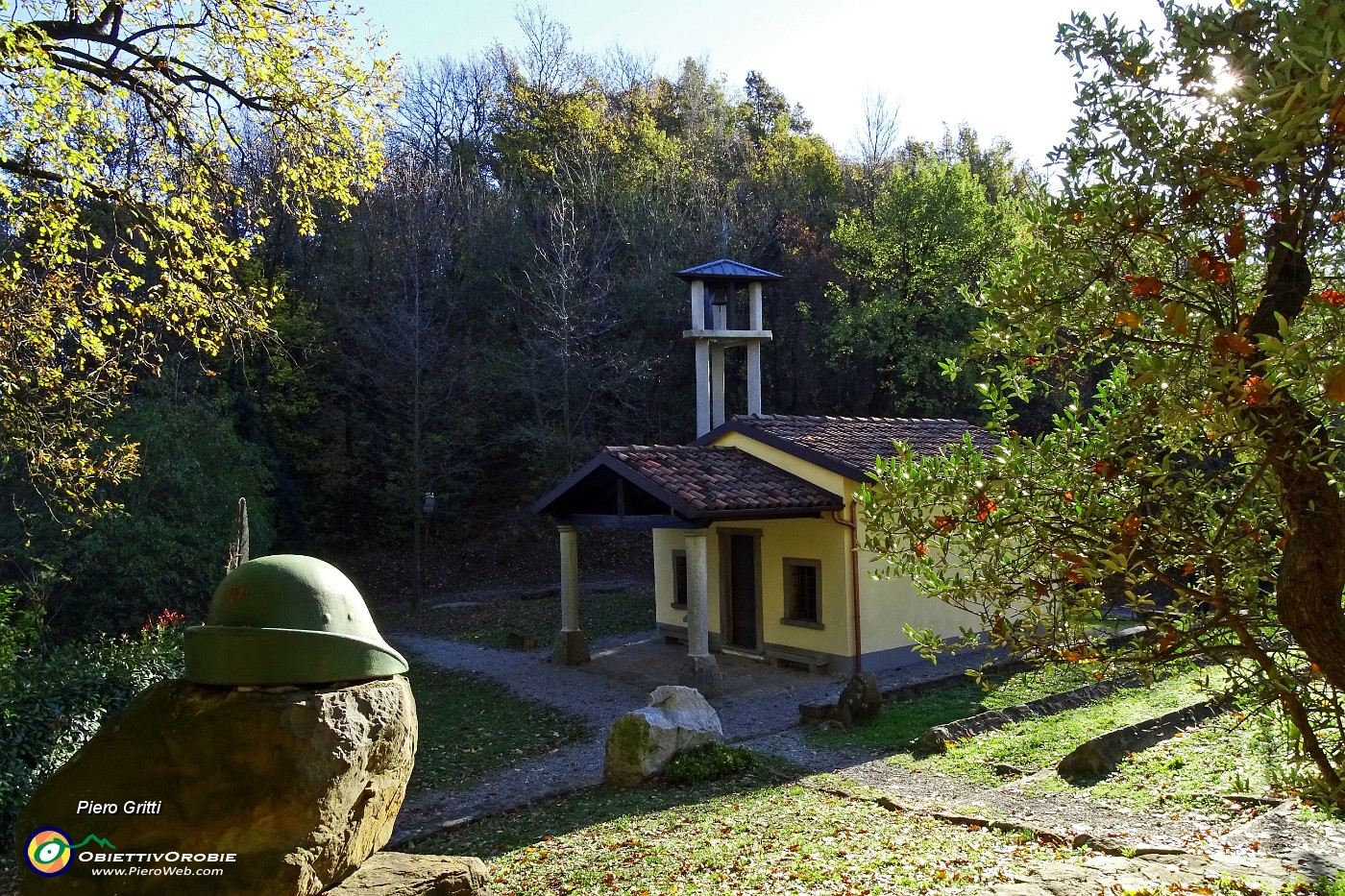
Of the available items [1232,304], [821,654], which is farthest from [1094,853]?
[821,654]

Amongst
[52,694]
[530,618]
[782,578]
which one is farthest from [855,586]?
[52,694]

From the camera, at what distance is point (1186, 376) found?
303 centimetres

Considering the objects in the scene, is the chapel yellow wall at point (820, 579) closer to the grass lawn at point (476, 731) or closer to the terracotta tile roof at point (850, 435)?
the terracotta tile roof at point (850, 435)

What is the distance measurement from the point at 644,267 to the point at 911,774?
72.3 ft

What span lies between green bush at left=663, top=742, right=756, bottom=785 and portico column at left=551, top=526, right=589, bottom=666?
6.16 m

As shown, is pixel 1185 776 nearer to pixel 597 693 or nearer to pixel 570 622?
pixel 597 693

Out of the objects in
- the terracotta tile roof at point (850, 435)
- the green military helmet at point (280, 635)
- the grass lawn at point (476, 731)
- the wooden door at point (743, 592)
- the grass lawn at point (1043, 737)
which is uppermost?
the terracotta tile roof at point (850, 435)

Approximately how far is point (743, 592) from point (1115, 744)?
7.67 metres

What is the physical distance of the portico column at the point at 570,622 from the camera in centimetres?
1547

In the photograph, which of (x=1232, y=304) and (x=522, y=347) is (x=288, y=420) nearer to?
(x=522, y=347)

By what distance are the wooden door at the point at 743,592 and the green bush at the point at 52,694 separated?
8.77m

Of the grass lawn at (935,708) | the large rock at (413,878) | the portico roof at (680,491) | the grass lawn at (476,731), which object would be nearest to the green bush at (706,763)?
the grass lawn at (935,708)
